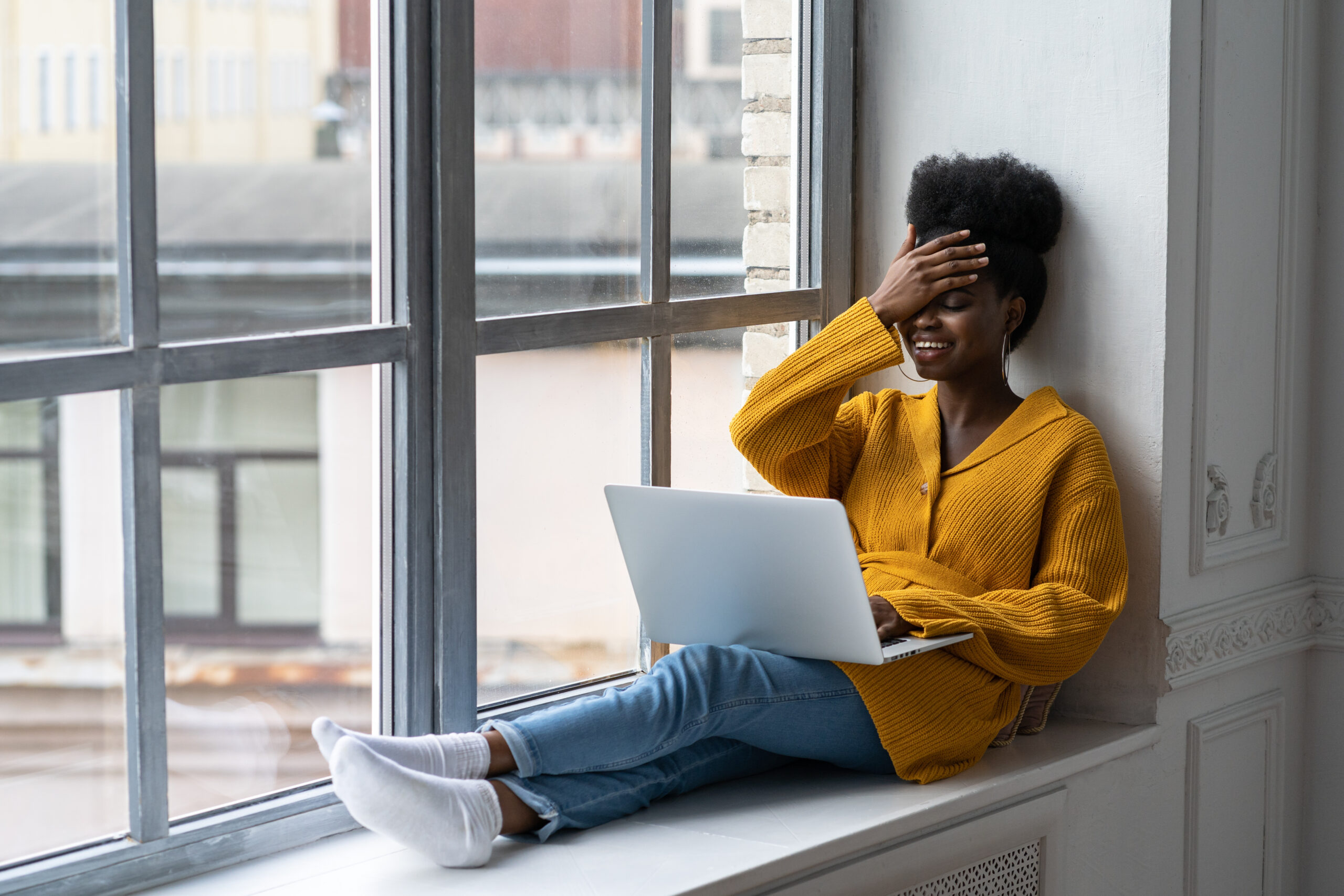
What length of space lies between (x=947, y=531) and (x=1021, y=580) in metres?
0.12

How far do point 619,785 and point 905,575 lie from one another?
0.51m

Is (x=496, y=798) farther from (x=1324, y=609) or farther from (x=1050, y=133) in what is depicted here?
(x=1324, y=609)

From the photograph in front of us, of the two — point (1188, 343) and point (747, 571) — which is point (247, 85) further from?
point (1188, 343)

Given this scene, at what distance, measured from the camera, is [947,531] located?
6.35ft

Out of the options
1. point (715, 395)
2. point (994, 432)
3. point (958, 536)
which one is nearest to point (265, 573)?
point (715, 395)

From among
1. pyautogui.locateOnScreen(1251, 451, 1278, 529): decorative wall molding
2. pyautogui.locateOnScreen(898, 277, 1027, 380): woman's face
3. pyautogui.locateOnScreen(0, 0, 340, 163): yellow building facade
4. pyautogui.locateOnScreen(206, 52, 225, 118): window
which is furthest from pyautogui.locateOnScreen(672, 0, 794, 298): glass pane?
pyautogui.locateOnScreen(1251, 451, 1278, 529): decorative wall molding

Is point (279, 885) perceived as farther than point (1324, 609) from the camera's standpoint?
No

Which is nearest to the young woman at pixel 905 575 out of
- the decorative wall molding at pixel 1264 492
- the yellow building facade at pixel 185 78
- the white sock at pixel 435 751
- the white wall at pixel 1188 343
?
the white sock at pixel 435 751

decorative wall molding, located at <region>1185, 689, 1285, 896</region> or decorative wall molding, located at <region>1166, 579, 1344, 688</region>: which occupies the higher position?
decorative wall molding, located at <region>1166, 579, 1344, 688</region>

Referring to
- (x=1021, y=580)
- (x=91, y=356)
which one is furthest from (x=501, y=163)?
(x=1021, y=580)

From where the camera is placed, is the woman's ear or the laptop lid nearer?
the laptop lid

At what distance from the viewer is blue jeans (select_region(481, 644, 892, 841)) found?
162 cm

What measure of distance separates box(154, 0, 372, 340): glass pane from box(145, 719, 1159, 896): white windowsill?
0.63 m

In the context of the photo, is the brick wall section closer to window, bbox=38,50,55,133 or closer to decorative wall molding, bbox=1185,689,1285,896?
decorative wall molding, bbox=1185,689,1285,896
